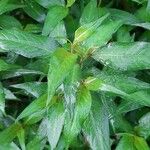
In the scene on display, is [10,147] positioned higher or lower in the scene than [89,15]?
lower

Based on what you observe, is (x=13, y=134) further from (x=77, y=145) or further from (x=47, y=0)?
(x=47, y=0)

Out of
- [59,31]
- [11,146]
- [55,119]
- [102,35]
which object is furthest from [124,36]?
[11,146]

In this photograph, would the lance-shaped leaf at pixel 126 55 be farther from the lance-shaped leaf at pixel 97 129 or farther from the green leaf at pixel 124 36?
the green leaf at pixel 124 36

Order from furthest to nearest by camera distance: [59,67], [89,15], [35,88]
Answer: [89,15], [35,88], [59,67]

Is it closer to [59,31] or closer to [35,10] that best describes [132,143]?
[59,31]

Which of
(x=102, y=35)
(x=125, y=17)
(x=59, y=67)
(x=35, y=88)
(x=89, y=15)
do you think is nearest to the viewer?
(x=59, y=67)

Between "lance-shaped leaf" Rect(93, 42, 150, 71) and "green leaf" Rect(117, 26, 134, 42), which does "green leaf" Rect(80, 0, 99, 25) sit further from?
Result: "lance-shaped leaf" Rect(93, 42, 150, 71)
